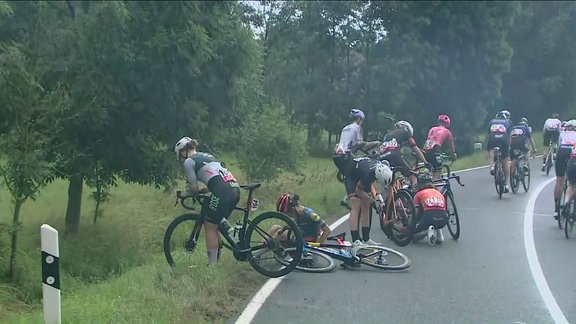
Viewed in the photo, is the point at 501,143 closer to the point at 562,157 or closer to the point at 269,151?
the point at 562,157

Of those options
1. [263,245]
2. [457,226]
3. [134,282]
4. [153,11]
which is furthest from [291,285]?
[153,11]

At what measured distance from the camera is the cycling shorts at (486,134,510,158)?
16828 mm

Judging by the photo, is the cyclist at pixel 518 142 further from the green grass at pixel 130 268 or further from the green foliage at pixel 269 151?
the green foliage at pixel 269 151

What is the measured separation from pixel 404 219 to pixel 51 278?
631 cm

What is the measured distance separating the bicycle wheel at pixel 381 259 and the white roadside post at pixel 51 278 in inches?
173

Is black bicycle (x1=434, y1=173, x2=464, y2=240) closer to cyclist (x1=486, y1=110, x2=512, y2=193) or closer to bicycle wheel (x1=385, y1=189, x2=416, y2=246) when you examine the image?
bicycle wheel (x1=385, y1=189, x2=416, y2=246)

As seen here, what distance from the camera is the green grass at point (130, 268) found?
21.7ft

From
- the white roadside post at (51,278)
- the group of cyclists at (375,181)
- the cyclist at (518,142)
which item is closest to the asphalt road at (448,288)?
the group of cyclists at (375,181)

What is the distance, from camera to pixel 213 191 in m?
8.30

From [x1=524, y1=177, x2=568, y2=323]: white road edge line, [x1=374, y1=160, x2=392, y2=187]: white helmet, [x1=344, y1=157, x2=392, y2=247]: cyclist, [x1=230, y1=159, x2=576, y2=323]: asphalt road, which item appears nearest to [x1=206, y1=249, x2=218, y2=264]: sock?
[x1=230, y1=159, x2=576, y2=323]: asphalt road

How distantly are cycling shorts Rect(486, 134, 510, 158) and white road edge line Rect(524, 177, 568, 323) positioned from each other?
Result: 1406mm

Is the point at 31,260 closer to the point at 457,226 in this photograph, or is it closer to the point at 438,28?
the point at 457,226

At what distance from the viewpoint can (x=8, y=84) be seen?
462 inches

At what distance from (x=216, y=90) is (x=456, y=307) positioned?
1049cm
